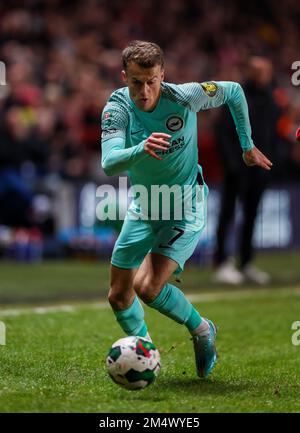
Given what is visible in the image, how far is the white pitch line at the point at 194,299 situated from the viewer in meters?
9.69

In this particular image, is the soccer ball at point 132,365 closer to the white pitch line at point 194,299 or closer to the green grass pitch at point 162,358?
the green grass pitch at point 162,358

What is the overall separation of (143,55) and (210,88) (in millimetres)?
645

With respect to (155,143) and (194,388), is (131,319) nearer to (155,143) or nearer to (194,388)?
(194,388)

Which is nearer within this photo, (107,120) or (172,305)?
(107,120)

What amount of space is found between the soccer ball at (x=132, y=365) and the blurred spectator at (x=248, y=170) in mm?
6871

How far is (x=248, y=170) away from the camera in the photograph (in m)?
12.9

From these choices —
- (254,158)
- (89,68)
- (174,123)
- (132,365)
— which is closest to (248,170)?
(89,68)

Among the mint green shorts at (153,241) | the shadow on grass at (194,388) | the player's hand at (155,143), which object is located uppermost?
the player's hand at (155,143)

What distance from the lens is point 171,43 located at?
69.8ft

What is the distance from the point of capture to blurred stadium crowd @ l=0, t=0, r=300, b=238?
15.2 meters

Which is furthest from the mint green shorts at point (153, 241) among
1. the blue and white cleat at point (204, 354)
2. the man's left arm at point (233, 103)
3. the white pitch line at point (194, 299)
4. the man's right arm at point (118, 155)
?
the white pitch line at point (194, 299)

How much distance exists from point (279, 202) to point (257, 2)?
7826mm

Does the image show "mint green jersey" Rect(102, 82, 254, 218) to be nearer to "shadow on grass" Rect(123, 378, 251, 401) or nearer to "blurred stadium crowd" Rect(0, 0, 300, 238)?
"shadow on grass" Rect(123, 378, 251, 401)

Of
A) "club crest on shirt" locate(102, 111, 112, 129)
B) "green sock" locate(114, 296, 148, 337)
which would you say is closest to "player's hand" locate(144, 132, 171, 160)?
"club crest on shirt" locate(102, 111, 112, 129)
